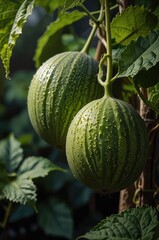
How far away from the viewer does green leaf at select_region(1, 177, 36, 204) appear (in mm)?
1188

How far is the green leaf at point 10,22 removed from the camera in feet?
2.86

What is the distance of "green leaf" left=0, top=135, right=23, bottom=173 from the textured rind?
0.54 metres

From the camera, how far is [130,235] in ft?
2.93

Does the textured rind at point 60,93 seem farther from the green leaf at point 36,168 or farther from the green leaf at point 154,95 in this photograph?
the green leaf at point 36,168

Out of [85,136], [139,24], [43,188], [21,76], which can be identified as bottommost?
[43,188]

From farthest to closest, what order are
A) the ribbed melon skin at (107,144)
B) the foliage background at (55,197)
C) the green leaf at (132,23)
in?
the foliage background at (55,197) → the green leaf at (132,23) → the ribbed melon skin at (107,144)

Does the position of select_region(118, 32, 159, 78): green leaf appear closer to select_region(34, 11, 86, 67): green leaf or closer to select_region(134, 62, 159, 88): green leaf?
select_region(134, 62, 159, 88): green leaf

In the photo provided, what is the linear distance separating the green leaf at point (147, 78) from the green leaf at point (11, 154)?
2.27ft

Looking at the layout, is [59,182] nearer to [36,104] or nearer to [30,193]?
[30,193]

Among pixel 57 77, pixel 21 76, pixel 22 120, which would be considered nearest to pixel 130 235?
pixel 57 77

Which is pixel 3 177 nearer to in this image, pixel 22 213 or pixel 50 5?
pixel 50 5

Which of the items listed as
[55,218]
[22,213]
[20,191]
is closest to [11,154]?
[20,191]

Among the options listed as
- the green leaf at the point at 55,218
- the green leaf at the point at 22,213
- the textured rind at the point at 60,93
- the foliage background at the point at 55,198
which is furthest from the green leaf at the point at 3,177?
the green leaf at the point at 22,213

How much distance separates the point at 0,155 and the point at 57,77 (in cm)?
70
